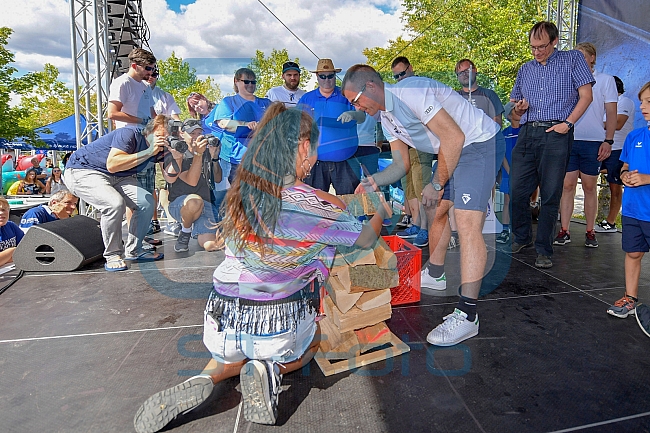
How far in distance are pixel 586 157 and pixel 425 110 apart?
305cm

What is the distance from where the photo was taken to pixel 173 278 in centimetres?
350

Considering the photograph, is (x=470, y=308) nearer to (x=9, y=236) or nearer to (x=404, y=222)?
(x=404, y=222)

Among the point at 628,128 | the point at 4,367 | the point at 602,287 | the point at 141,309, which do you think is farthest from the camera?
the point at 628,128

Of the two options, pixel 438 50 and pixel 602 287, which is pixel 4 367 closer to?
pixel 602 287

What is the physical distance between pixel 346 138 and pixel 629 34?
3957mm

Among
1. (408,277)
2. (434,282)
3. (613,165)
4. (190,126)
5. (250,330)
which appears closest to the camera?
(250,330)

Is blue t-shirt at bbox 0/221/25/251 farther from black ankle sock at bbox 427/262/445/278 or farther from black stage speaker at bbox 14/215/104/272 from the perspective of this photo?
black ankle sock at bbox 427/262/445/278

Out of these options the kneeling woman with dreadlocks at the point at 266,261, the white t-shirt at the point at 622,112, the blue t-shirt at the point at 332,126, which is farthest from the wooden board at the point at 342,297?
the white t-shirt at the point at 622,112

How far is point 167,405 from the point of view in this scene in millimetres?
1547

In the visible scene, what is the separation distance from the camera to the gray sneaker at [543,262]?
3.58 metres

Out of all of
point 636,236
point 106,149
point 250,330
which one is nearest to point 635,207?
point 636,236

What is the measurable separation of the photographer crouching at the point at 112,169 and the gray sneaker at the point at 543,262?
11.0 feet

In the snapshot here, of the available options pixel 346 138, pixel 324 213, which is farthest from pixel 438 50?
pixel 324 213

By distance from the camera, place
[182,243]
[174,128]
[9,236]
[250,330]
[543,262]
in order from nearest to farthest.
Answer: [250,330], [543,262], [9,236], [174,128], [182,243]
